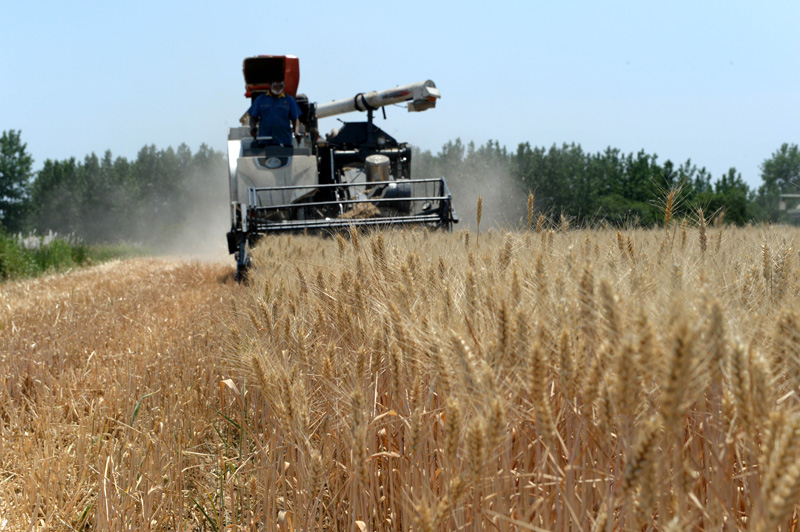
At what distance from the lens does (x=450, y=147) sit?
6588 centimetres

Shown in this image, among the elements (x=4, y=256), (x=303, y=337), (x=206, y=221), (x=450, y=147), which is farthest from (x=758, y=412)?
(x=450, y=147)

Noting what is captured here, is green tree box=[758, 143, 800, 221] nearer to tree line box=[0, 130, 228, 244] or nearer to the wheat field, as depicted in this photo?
tree line box=[0, 130, 228, 244]

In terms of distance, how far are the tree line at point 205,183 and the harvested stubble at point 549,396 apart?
3529 cm

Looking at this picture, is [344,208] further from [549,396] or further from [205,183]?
[205,183]

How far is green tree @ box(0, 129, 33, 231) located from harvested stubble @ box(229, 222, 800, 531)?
6869 centimetres

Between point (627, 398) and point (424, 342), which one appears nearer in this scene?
point (627, 398)

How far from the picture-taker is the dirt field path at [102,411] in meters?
2.19

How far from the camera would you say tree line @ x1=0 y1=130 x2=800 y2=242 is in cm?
4669

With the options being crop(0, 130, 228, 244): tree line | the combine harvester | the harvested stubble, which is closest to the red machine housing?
the combine harvester

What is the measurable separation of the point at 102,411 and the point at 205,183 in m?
71.3

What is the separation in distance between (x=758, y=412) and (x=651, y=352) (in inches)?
6.9

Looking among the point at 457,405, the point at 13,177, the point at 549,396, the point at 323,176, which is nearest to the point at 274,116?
the point at 323,176

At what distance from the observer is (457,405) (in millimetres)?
1171

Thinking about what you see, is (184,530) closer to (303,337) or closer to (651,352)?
(303,337)
